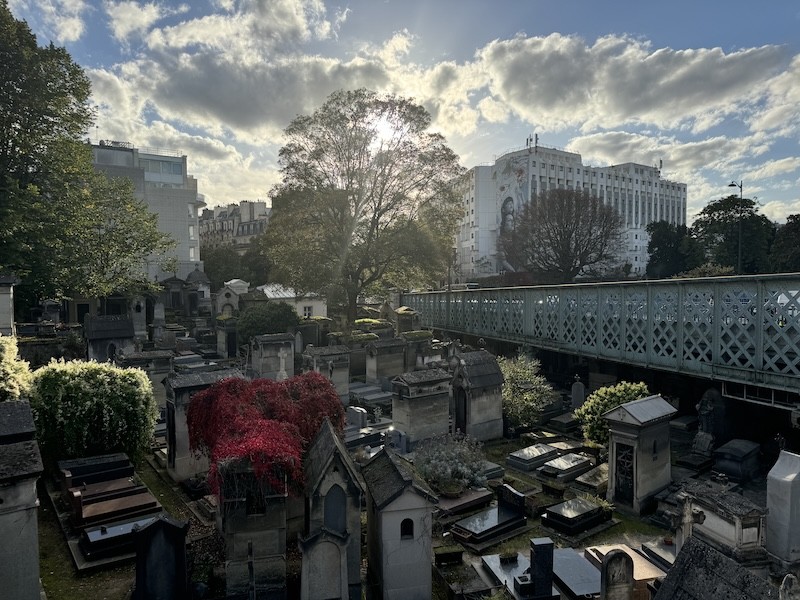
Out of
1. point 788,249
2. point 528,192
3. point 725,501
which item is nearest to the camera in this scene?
point 725,501

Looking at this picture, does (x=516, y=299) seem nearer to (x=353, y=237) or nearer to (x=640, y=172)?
(x=353, y=237)

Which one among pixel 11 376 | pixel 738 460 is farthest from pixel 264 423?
pixel 738 460

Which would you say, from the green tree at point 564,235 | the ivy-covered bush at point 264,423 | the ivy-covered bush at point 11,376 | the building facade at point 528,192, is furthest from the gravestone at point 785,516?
the building facade at point 528,192

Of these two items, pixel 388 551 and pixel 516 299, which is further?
pixel 516 299

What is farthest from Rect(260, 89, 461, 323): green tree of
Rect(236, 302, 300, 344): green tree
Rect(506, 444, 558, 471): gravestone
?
Rect(506, 444, 558, 471): gravestone

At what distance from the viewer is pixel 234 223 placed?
85688 millimetres

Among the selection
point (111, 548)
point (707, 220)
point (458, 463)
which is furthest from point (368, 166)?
point (707, 220)

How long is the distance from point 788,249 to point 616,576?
1670 inches

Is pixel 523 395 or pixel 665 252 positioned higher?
pixel 665 252

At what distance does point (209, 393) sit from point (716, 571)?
855 cm

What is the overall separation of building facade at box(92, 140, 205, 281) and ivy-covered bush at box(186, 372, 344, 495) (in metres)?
40.1

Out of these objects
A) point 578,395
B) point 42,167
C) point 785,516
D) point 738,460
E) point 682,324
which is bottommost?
point 738,460

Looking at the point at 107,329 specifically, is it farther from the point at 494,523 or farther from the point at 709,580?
the point at 709,580

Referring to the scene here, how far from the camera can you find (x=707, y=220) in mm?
45531
